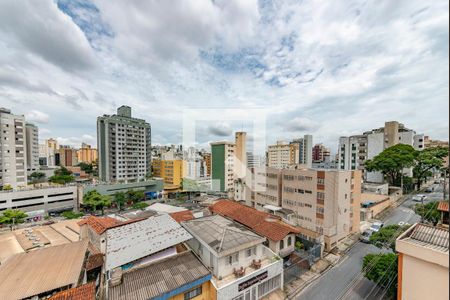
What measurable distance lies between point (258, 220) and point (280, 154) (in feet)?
185

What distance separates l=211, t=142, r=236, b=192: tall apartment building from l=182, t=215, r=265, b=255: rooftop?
3439 cm

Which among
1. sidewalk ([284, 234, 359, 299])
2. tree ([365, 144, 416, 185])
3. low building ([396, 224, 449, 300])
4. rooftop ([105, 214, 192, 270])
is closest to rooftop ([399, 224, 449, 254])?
low building ([396, 224, 449, 300])

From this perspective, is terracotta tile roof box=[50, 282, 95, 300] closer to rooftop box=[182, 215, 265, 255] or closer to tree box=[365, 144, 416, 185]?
rooftop box=[182, 215, 265, 255]

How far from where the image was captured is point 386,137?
39906mm

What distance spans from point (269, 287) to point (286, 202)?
1081 centimetres

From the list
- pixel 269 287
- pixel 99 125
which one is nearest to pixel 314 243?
pixel 269 287

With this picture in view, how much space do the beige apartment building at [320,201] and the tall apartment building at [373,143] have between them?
84.0ft

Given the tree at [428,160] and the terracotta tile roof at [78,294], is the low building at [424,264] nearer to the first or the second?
the terracotta tile roof at [78,294]

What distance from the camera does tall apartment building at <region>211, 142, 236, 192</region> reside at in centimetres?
4784

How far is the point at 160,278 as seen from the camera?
891 cm

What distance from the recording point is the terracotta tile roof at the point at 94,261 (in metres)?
11.7

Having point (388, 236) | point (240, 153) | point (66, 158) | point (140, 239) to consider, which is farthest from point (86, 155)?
point (388, 236)

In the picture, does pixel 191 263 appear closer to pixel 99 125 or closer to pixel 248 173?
pixel 248 173

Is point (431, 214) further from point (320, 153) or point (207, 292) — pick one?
point (320, 153)
